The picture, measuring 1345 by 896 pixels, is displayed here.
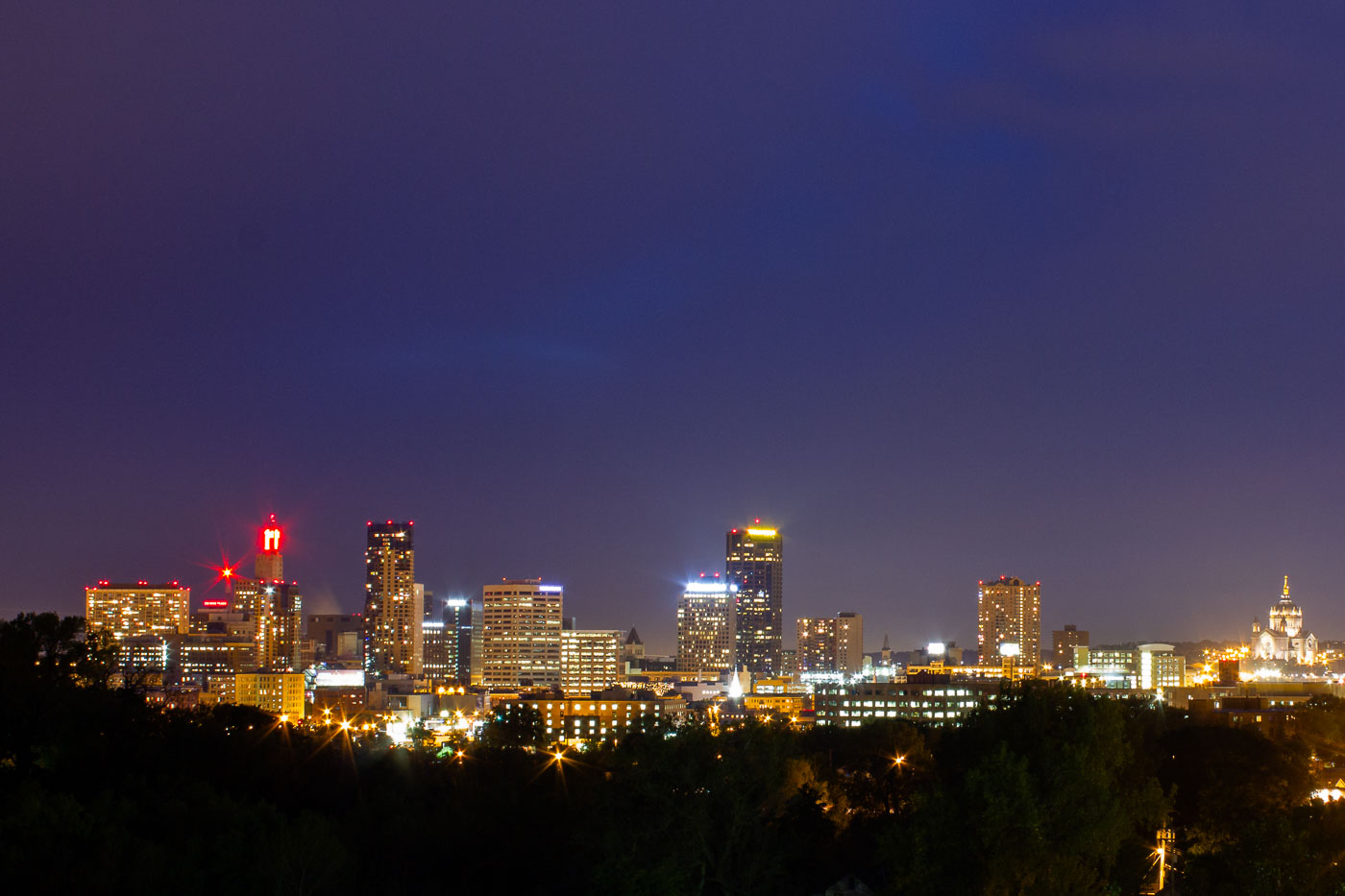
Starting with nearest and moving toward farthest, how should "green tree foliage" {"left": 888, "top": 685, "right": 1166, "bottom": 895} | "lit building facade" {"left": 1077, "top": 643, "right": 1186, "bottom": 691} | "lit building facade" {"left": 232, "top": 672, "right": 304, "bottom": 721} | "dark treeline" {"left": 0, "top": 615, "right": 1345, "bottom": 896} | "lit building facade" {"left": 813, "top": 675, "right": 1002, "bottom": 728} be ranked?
"dark treeline" {"left": 0, "top": 615, "right": 1345, "bottom": 896}
"green tree foliage" {"left": 888, "top": 685, "right": 1166, "bottom": 895}
"lit building facade" {"left": 813, "top": 675, "right": 1002, "bottom": 728}
"lit building facade" {"left": 1077, "top": 643, "right": 1186, "bottom": 691}
"lit building facade" {"left": 232, "top": 672, "right": 304, "bottom": 721}

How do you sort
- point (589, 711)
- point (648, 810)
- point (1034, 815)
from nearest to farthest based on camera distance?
1. point (1034, 815)
2. point (648, 810)
3. point (589, 711)

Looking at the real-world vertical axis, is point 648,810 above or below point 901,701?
above

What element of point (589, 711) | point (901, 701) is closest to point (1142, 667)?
point (901, 701)

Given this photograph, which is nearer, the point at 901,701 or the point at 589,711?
the point at 901,701

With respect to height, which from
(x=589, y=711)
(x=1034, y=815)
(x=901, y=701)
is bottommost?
(x=589, y=711)

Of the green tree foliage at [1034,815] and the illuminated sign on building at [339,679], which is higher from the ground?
the green tree foliage at [1034,815]

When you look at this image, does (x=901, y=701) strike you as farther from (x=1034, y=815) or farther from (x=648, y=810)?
(x=1034, y=815)

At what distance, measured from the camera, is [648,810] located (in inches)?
1398

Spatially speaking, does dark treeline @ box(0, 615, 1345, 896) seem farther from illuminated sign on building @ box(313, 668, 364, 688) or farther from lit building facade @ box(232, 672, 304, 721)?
illuminated sign on building @ box(313, 668, 364, 688)

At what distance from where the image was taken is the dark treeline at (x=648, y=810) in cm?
2684

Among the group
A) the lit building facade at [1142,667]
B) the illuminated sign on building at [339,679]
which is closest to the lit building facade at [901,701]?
the lit building facade at [1142,667]

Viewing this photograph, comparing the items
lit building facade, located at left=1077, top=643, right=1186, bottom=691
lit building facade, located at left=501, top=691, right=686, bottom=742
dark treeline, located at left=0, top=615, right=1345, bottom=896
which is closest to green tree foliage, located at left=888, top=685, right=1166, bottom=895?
dark treeline, located at left=0, top=615, right=1345, bottom=896

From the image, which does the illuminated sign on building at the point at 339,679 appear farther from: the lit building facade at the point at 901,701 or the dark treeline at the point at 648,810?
the dark treeline at the point at 648,810

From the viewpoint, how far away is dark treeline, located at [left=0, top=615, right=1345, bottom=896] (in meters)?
26.8
